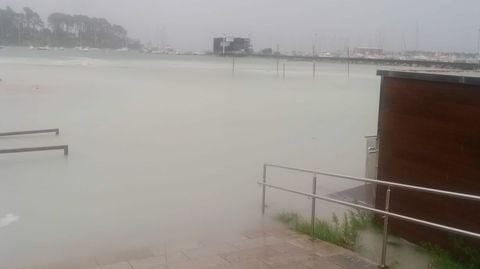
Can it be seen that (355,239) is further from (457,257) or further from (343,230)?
(457,257)

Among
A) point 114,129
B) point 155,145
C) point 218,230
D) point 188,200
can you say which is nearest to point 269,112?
point 114,129

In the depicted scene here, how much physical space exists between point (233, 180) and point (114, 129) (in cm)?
836

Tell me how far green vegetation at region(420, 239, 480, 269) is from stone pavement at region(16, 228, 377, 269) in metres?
0.77

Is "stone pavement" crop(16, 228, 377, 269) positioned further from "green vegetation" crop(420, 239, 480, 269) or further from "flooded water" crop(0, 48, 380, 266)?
"flooded water" crop(0, 48, 380, 266)

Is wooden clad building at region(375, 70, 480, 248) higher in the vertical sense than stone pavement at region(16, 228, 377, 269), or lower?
higher

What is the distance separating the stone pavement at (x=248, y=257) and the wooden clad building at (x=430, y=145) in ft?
3.87

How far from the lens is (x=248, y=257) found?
4.72 meters

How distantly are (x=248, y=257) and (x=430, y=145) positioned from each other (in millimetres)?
2292

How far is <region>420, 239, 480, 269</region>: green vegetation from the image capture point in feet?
15.3

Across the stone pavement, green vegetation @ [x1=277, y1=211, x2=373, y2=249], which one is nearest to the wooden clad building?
green vegetation @ [x1=277, y1=211, x2=373, y2=249]

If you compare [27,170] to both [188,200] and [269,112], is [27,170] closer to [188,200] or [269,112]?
[188,200]

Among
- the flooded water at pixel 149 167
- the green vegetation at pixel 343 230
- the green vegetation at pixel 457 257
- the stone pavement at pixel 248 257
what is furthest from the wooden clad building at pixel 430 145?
the flooded water at pixel 149 167

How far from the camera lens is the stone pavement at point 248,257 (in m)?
4.43

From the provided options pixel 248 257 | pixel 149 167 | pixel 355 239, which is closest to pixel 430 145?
pixel 355 239
